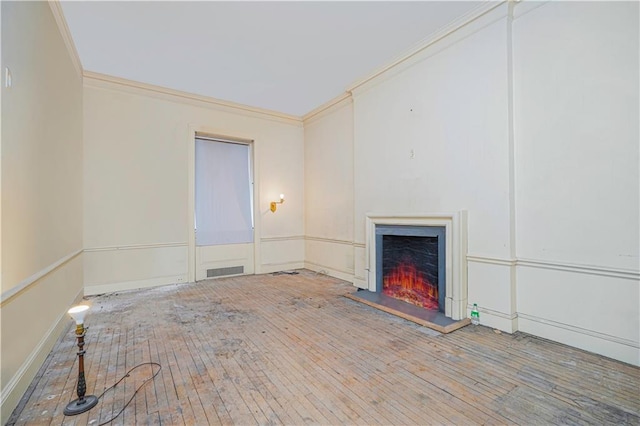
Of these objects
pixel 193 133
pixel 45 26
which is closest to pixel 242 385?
pixel 45 26

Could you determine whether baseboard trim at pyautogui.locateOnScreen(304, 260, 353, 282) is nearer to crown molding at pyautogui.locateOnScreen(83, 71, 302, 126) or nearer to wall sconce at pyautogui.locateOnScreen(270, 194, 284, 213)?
wall sconce at pyautogui.locateOnScreen(270, 194, 284, 213)

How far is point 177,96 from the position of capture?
17.3ft

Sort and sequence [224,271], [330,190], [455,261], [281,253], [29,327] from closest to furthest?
[29,327] → [455,261] → [224,271] → [330,190] → [281,253]

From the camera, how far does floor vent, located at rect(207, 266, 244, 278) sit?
18.5ft

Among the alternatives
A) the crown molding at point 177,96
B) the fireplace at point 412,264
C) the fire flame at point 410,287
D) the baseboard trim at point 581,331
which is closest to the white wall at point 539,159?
the baseboard trim at point 581,331

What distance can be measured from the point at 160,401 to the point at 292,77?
4.41 metres

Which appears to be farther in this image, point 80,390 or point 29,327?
point 29,327

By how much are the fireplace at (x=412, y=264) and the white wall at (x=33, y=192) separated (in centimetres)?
378

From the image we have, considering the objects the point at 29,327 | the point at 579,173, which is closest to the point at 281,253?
the point at 29,327

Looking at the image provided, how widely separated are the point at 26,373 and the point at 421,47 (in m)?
5.03

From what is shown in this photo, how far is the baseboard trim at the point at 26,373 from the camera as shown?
5.97 feet

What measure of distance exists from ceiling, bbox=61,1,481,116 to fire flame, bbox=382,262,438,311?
298 cm

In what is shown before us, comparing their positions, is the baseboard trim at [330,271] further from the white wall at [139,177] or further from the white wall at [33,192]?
the white wall at [33,192]

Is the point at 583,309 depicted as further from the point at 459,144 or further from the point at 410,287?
the point at 459,144
